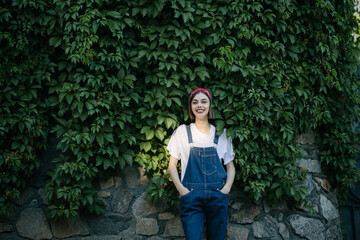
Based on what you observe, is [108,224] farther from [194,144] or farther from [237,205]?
[237,205]

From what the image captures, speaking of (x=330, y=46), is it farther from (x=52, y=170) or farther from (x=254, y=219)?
(x=52, y=170)

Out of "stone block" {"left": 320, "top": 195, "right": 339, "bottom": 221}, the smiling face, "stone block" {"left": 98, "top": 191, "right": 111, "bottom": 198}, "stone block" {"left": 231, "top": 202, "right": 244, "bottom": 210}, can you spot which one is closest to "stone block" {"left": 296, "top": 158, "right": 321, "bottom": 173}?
"stone block" {"left": 320, "top": 195, "right": 339, "bottom": 221}

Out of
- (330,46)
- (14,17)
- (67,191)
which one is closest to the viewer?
(67,191)

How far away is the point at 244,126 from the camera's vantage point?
274 centimetres

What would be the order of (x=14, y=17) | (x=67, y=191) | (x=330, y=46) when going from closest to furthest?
(x=67, y=191) → (x=14, y=17) → (x=330, y=46)

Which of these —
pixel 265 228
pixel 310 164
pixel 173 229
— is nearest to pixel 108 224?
pixel 173 229

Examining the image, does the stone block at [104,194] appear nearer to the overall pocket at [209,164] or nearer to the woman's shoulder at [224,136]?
the overall pocket at [209,164]

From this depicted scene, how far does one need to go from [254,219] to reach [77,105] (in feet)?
6.31

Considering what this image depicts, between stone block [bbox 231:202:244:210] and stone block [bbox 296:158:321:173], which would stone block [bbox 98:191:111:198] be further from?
stone block [bbox 296:158:321:173]

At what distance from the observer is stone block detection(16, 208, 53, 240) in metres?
2.60

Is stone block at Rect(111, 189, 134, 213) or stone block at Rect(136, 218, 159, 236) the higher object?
stone block at Rect(111, 189, 134, 213)

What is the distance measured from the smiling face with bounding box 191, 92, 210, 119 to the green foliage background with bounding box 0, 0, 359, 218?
0.20 m

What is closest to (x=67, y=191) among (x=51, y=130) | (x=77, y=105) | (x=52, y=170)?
(x=52, y=170)

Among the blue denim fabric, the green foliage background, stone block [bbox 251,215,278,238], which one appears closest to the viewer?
the blue denim fabric
